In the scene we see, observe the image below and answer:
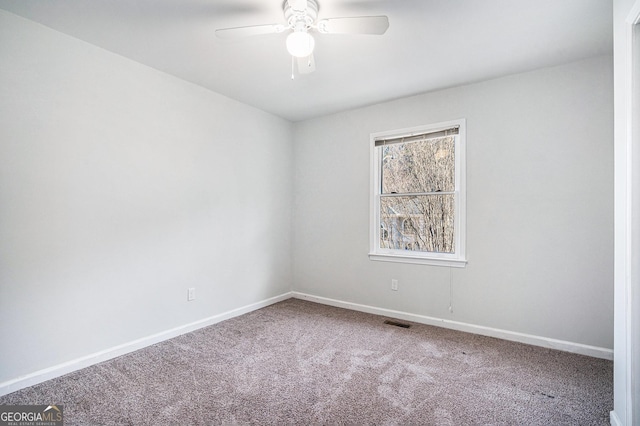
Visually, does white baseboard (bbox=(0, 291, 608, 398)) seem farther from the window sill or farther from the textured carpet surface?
the window sill

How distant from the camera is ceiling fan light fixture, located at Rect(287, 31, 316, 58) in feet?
6.23

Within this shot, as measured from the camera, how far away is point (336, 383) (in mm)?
2193

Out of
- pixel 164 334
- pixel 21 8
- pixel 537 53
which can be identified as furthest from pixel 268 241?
pixel 537 53

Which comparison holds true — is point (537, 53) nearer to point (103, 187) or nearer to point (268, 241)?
point (268, 241)

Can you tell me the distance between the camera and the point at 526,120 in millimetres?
2928

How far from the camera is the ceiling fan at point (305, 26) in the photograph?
72.7 inches

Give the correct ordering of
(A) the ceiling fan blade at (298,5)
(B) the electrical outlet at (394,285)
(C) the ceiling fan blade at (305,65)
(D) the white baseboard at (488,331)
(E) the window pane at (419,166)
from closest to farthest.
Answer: (A) the ceiling fan blade at (298,5) → (C) the ceiling fan blade at (305,65) → (D) the white baseboard at (488,331) → (E) the window pane at (419,166) → (B) the electrical outlet at (394,285)

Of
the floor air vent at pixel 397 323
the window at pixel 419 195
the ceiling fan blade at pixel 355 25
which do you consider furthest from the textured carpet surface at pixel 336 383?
the ceiling fan blade at pixel 355 25

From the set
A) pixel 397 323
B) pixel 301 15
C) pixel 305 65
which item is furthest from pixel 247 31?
pixel 397 323

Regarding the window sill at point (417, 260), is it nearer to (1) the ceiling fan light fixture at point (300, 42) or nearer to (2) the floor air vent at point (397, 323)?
(2) the floor air vent at point (397, 323)

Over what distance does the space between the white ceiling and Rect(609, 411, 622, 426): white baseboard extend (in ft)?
8.14

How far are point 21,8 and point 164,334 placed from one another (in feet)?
8.97

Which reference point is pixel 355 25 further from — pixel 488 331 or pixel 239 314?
pixel 239 314

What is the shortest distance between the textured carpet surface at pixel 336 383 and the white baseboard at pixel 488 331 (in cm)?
9
